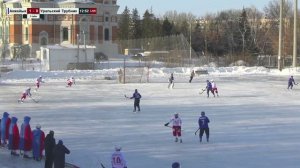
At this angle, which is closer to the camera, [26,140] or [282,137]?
[26,140]

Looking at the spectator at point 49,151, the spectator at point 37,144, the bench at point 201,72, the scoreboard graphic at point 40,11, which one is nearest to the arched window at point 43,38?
the scoreboard graphic at point 40,11

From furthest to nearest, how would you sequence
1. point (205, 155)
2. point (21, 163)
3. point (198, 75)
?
1. point (198, 75)
2. point (205, 155)
3. point (21, 163)

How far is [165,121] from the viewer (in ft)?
69.5

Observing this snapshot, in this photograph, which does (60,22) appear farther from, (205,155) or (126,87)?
(205,155)

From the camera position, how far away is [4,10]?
2965 inches

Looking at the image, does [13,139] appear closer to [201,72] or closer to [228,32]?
[201,72]

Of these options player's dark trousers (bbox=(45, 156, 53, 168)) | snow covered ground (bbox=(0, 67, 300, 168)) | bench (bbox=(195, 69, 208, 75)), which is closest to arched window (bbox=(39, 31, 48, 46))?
bench (bbox=(195, 69, 208, 75))

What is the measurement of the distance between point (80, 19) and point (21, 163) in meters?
60.7

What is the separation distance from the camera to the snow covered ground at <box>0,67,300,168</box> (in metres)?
14.4

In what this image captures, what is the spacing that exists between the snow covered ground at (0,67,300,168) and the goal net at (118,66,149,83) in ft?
13.8

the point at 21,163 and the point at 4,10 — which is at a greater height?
the point at 4,10

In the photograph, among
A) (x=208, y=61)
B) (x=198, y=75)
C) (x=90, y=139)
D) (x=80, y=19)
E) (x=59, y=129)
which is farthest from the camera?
(x=80, y=19)

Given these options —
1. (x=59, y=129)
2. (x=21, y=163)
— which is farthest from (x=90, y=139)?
(x=21, y=163)

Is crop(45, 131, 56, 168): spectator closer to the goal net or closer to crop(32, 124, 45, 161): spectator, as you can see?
crop(32, 124, 45, 161): spectator
